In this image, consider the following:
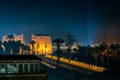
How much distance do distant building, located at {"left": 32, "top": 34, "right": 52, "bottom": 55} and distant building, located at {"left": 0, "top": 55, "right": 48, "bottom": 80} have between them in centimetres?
9039

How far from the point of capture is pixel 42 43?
355 feet

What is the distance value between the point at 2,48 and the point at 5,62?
93160 mm

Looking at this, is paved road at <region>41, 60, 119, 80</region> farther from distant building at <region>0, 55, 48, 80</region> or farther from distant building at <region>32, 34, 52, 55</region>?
distant building at <region>32, 34, 52, 55</region>

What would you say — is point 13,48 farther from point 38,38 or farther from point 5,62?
point 5,62

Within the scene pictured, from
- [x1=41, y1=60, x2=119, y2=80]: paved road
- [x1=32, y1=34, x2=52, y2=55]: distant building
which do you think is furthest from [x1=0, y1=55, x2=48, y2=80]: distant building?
[x1=32, y1=34, x2=52, y2=55]: distant building

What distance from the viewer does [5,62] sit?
1470 centimetres

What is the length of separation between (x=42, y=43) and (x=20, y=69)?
3678 inches

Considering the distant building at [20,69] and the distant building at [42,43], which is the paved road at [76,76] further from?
the distant building at [42,43]

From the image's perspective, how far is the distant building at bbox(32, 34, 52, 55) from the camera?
107 meters

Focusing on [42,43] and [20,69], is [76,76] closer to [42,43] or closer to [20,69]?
[20,69]

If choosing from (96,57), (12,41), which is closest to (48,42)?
(12,41)

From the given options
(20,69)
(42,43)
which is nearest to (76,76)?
(20,69)

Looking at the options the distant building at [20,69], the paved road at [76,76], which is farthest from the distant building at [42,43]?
the distant building at [20,69]

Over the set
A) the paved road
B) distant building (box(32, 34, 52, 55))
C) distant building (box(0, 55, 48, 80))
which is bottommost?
the paved road
